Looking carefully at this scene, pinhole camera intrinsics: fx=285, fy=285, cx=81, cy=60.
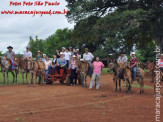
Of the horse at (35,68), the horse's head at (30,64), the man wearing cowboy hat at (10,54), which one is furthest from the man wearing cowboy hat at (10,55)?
the horse's head at (30,64)

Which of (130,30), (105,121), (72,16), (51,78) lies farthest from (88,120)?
(72,16)

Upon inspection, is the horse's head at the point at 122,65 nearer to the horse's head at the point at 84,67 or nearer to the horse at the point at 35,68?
the horse's head at the point at 84,67

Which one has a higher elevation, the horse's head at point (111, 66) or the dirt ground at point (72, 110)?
the horse's head at point (111, 66)

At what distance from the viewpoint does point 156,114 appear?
9523mm

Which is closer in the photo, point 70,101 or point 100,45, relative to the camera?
point 70,101

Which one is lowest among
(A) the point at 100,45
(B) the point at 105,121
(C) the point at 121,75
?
(B) the point at 105,121

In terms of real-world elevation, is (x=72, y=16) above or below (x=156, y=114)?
above

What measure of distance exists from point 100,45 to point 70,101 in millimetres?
29551

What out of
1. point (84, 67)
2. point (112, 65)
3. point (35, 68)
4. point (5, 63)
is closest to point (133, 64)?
point (112, 65)

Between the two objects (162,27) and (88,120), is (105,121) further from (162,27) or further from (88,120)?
(162,27)

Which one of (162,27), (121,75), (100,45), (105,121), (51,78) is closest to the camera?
(105,121)

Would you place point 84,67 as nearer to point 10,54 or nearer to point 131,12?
point 10,54

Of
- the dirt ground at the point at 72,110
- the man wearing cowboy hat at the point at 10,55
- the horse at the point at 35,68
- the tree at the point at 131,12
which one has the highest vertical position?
the tree at the point at 131,12

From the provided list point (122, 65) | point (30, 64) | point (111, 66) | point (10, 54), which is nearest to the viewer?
point (122, 65)
